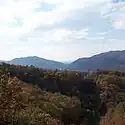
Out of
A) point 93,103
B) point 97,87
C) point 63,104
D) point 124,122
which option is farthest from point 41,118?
point 97,87

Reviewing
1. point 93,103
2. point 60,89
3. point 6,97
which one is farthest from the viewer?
point 60,89

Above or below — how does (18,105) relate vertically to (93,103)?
above

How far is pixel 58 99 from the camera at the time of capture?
57656 mm

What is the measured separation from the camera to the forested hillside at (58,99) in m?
20.7

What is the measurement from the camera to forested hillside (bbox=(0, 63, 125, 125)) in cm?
2074

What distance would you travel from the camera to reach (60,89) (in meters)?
94.5

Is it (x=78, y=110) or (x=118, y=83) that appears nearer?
(x=78, y=110)

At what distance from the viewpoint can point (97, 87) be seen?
10419cm

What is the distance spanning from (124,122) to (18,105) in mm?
14405

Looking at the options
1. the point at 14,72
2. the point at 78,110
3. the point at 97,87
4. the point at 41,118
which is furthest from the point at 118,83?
the point at 41,118

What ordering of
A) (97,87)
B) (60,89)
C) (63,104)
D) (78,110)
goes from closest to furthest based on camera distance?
1. (63,104)
2. (78,110)
3. (60,89)
4. (97,87)

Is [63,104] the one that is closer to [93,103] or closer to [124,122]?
[124,122]

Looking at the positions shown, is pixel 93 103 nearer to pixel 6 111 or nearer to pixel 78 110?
pixel 78 110

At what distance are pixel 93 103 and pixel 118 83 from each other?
979 inches
